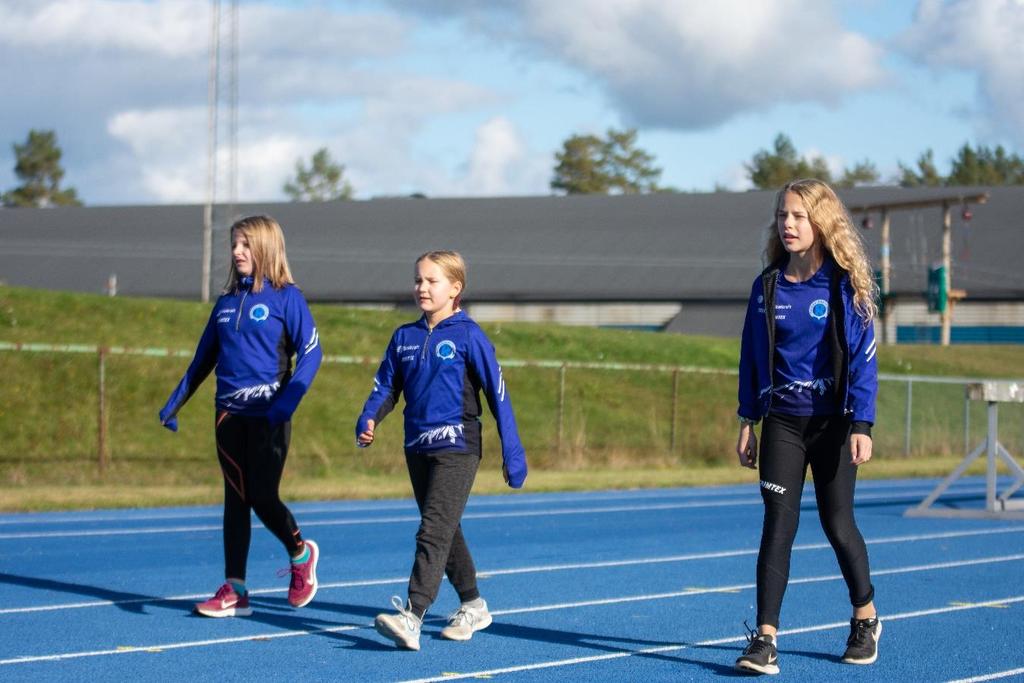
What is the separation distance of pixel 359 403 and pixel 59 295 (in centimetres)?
712

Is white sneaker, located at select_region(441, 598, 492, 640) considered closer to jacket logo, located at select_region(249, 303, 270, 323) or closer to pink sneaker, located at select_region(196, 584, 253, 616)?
pink sneaker, located at select_region(196, 584, 253, 616)

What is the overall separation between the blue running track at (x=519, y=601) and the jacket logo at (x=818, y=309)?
154 cm

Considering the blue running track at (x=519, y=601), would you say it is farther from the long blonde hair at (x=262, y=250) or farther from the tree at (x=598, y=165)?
the tree at (x=598, y=165)

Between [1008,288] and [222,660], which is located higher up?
[1008,288]

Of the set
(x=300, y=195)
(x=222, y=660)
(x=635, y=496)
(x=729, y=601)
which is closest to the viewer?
(x=222, y=660)

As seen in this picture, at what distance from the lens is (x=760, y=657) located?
629cm

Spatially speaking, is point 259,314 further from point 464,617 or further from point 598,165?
point 598,165

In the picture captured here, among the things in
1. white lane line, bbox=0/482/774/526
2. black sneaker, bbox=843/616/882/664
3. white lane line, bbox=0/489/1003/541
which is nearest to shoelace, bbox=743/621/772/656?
black sneaker, bbox=843/616/882/664

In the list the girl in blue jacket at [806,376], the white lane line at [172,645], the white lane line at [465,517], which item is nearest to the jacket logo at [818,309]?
the girl in blue jacket at [806,376]

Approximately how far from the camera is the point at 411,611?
22.6ft

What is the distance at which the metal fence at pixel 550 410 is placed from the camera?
68.1 feet

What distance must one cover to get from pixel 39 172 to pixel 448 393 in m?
112

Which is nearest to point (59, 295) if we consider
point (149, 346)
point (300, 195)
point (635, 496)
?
point (149, 346)

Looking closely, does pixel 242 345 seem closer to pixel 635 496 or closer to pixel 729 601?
pixel 729 601
